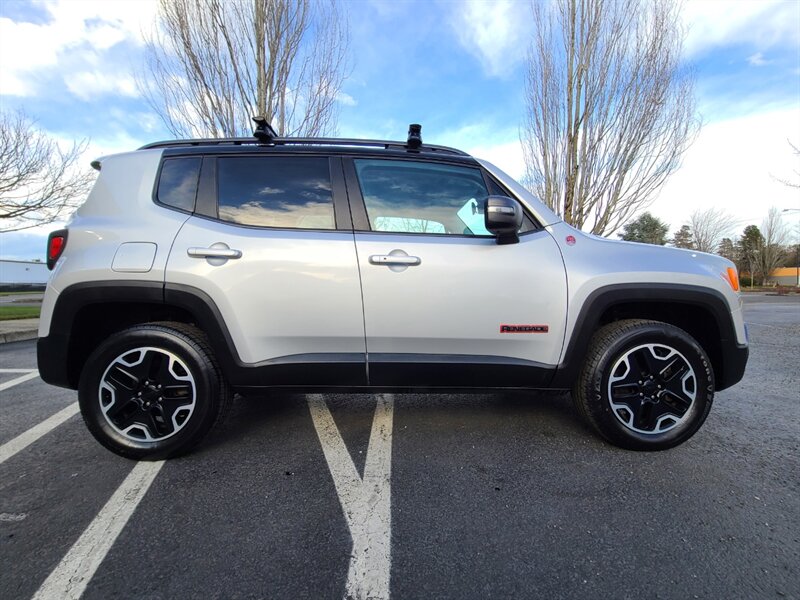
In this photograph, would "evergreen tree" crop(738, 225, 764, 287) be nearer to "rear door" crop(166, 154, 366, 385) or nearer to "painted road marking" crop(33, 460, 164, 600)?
"rear door" crop(166, 154, 366, 385)

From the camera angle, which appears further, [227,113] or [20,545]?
[227,113]

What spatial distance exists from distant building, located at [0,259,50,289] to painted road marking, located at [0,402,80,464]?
50573mm

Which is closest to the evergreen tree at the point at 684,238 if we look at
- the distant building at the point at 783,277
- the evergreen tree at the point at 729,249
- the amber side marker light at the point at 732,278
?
the evergreen tree at the point at 729,249

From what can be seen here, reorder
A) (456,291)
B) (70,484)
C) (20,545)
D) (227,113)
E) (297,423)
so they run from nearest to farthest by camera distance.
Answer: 1. (20,545)
2. (70,484)
3. (456,291)
4. (297,423)
5. (227,113)

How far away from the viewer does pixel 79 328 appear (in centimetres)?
239

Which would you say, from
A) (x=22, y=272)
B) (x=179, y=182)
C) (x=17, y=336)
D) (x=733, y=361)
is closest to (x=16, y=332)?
(x=17, y=336)

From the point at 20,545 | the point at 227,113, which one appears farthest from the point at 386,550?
the point at 227,113

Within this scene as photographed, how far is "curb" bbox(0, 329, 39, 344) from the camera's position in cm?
730

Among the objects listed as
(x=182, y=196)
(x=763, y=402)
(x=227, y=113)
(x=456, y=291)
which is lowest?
(x=763, y=402)

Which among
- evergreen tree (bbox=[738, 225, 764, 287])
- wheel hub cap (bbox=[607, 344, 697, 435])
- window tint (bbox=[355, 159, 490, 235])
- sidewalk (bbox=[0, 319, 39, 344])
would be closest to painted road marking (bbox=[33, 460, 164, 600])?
window tint (bbox=[355, 159, 490, 235])

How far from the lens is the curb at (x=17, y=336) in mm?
7305

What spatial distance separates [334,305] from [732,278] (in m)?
2.60

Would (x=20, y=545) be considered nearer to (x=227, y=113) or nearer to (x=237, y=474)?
(x=237, y=474)

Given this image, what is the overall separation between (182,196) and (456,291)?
1811 mm
